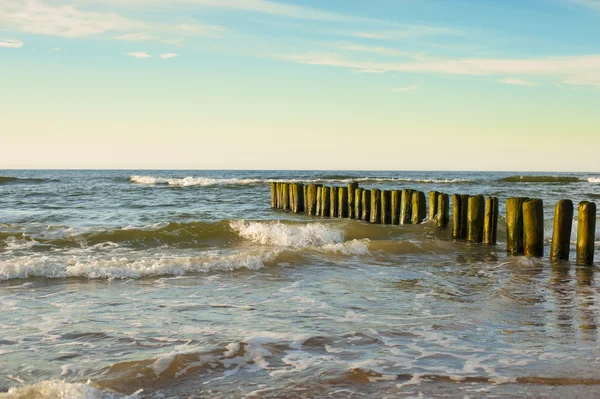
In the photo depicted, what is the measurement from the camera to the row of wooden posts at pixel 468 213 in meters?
9.79

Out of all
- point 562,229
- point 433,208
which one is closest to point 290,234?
point 433,208

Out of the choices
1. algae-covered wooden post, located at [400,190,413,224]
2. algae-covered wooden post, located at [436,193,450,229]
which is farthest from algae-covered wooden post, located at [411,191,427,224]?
algae-covered wooden post, located at [436,193,450,229]

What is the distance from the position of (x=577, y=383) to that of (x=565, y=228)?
A: 6.23 m

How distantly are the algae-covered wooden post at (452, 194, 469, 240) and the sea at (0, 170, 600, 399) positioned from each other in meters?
0.44

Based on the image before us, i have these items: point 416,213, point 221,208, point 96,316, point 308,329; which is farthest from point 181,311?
point 221,208

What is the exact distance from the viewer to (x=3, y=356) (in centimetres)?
503

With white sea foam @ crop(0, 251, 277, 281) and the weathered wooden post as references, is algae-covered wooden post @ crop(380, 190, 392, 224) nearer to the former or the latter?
the weathered wooden post

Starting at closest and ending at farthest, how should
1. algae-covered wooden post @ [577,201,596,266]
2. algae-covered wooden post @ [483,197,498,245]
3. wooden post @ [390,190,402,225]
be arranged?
algae-covered wooden post @ [577,201,596,266] → algae-covered wooden post @ [483,197,498,245] → wooden post @ [390,190,402,225]

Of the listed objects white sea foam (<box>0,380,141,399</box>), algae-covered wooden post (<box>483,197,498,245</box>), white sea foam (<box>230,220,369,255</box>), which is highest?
algae-covered wooden post (<box>483,197,498,245</box>)

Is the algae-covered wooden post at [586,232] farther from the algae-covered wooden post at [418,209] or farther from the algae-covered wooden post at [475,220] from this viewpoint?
the algae-covered wooden post at [418,209]

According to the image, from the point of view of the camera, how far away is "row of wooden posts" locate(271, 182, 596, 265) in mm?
9789

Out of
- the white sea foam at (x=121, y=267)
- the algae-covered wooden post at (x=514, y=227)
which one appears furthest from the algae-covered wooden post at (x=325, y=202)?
the white sea foam at (x=121, y=267)

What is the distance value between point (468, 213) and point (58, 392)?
990 centimetres

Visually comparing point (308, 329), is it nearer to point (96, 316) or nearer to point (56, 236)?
point (96, 316)
